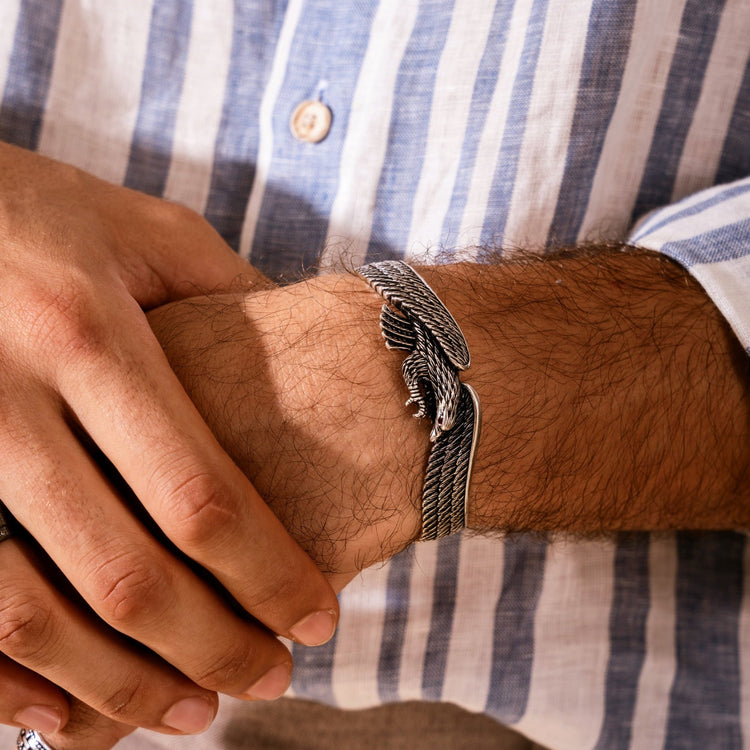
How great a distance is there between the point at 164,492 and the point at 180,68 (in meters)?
0.61

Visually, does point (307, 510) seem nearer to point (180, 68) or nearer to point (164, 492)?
point (164, 492)

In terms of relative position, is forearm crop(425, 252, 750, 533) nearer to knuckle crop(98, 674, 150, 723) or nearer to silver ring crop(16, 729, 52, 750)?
knuckle crop(98, 674, 150, 723)

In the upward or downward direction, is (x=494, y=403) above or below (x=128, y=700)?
above

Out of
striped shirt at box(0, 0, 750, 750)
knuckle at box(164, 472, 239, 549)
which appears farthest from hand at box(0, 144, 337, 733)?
striped shirt at box(0, 0, 750, 750)

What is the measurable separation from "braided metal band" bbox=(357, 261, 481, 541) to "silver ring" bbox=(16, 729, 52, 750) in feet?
1.30

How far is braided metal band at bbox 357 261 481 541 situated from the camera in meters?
0.55

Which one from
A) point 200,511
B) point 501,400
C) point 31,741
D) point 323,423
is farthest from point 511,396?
point 31,741

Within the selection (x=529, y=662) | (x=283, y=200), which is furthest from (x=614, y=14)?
(x=529, y=662)

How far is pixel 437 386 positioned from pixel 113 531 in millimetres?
272

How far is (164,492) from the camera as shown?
52 centimetres

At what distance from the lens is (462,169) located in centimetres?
80

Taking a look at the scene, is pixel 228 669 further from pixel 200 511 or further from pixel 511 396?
pixel 511 396

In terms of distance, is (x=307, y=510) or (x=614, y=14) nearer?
(x=307, y=510)

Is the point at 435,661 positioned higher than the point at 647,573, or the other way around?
the point at 647,573
